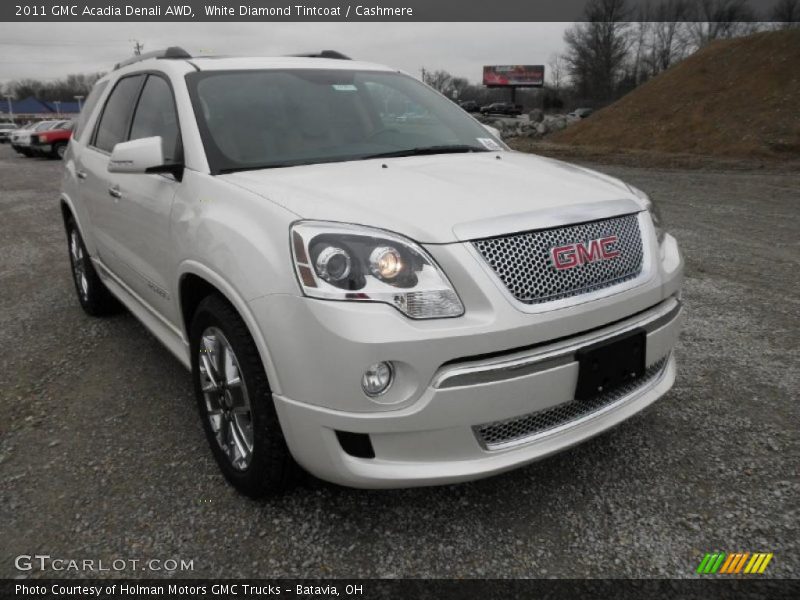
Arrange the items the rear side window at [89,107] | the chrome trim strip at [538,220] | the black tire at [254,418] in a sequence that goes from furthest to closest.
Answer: the rear side window at [89,107], the black tire at [254,418], the chrome trim strip at [538,220]

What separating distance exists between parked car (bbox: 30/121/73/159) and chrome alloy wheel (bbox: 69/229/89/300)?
19.1m

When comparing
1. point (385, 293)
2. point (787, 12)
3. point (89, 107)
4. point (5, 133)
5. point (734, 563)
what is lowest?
point (734, 563)

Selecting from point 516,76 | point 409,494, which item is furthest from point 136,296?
point 516,76

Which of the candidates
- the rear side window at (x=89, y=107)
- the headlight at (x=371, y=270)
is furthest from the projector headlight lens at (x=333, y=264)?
the rear side window at (x=89, y=107)

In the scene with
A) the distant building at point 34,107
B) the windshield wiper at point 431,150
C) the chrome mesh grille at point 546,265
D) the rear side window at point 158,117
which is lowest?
the chrome mesh grille at point 546,265

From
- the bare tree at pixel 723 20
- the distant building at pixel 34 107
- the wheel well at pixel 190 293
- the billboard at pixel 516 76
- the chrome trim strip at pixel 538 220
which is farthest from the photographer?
the distant building at pixel 34 107

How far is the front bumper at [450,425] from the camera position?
1911mm

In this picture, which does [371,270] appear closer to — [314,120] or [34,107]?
[314,120]

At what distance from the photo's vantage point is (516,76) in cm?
7638

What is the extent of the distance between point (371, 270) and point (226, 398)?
914 mm

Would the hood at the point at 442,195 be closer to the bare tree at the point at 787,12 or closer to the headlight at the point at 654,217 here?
the headlight at the point at 654,217

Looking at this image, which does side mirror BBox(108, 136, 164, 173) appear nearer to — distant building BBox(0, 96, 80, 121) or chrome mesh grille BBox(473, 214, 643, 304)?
chrome mesh grille BBox(473, 214, 643, 304)

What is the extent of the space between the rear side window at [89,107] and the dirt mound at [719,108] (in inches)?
677

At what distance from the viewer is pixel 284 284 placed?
1949 millimetres
